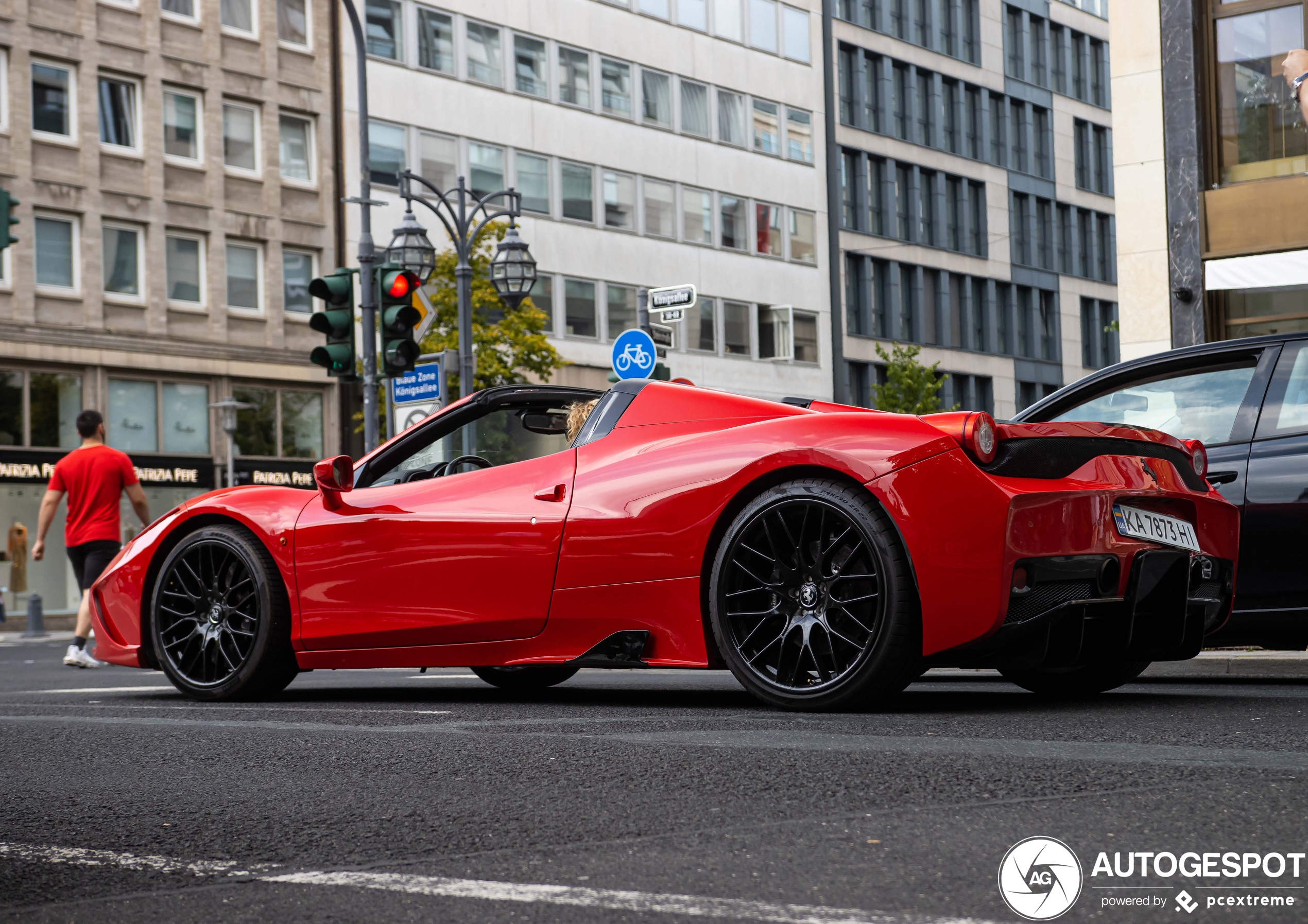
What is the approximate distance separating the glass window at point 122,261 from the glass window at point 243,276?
2.13 m

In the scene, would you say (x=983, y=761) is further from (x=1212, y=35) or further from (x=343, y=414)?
(x=343, y=414)

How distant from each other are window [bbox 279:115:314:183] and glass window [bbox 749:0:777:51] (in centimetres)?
1552

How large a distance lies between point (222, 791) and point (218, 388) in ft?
106

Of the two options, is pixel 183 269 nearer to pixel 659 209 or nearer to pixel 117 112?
pixel 117 112

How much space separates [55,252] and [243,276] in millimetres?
4282

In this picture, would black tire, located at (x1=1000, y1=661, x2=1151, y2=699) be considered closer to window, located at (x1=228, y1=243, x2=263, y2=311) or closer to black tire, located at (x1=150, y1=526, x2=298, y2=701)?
black tire, located at (x1=150, y1=526, x2=298, y2=701)

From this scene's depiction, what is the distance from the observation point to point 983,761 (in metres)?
4.12

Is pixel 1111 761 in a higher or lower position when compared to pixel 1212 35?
lower

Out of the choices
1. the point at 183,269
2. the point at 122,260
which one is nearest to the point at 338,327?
the point at 122,260

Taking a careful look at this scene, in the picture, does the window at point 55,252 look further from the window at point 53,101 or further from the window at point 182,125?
the window at point 182,125

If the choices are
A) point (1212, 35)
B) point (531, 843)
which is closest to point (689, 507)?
point (531, 843)

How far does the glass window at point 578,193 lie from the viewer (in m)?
42.1

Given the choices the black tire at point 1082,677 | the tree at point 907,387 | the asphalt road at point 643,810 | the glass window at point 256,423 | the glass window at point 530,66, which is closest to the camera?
the asphalt road at point 643,810

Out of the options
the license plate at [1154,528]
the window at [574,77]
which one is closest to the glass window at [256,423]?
the window at [574,77]
